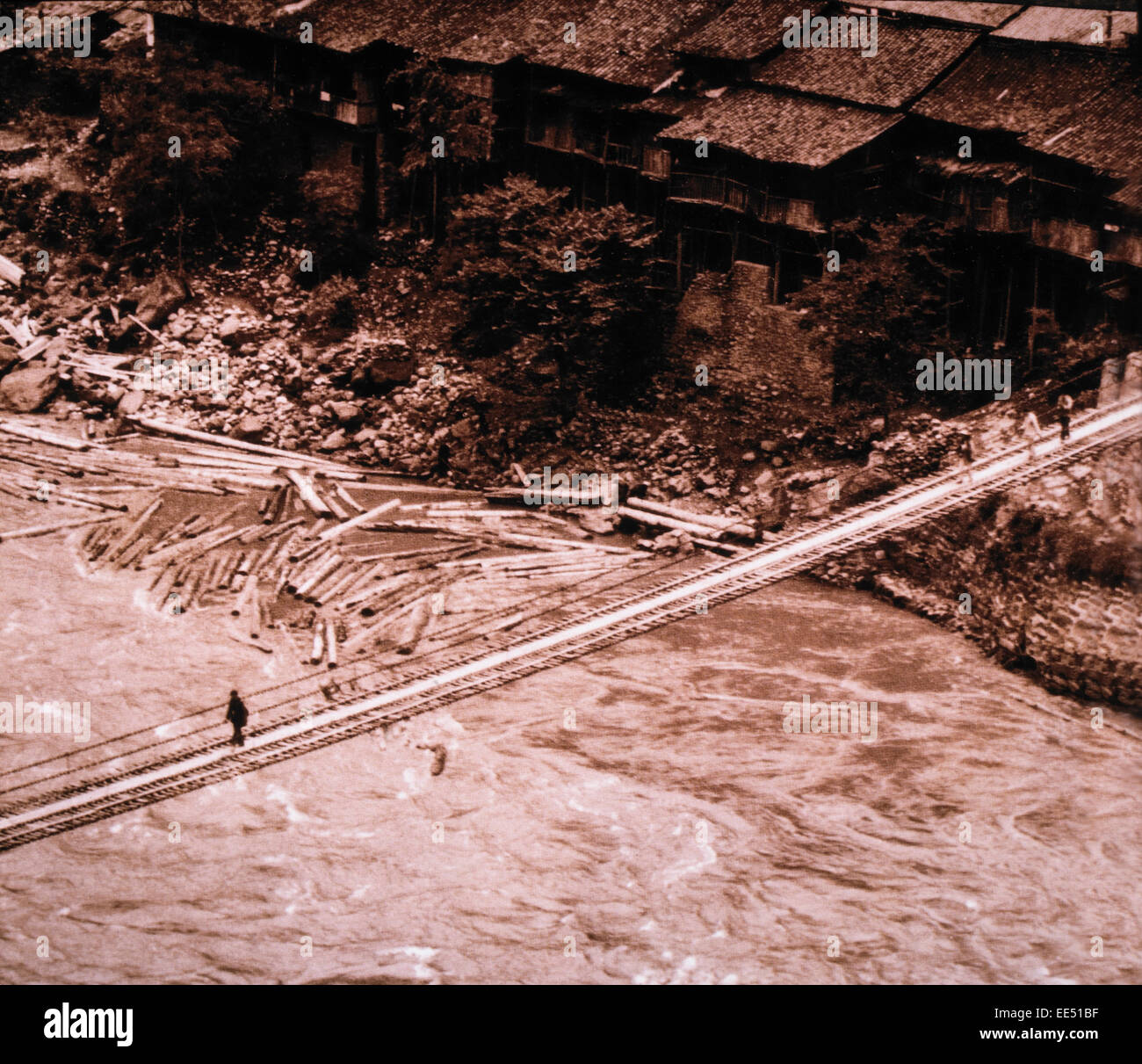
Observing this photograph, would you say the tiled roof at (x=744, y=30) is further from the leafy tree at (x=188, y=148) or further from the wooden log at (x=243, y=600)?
the wooden log at (x=243, y=600)

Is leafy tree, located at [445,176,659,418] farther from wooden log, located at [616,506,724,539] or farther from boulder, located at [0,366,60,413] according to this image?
boulder, located at [0,366,60,413]

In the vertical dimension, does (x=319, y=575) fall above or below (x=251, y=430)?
below

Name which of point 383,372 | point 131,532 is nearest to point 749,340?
point 383,372

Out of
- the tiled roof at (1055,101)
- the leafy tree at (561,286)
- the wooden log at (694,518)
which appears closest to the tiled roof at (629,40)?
the leafy tree at (561,286)

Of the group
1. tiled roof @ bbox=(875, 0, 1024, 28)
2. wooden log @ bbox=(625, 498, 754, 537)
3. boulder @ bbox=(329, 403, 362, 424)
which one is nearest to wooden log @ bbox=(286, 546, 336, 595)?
boulder @ bbox=(329, 403, 362, 424)

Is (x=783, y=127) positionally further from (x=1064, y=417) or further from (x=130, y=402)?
(x=130, y=402)

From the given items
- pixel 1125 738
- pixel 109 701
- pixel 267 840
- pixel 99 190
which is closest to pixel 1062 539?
pixel 1125 738
